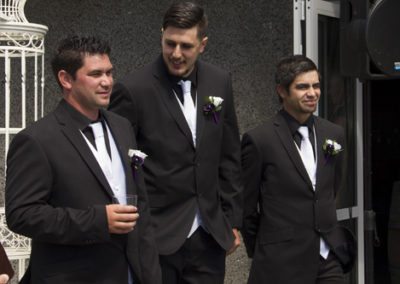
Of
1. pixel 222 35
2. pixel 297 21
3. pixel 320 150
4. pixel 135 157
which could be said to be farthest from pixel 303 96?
pixel 222 35

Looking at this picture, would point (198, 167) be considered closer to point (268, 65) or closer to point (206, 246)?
point (206, 246)

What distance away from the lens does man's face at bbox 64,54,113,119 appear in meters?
3.75

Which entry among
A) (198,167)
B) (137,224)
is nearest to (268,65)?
(198,167)

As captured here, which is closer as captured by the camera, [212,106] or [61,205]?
[61,205]

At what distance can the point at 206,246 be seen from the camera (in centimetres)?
452

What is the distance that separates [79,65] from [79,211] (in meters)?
0.58

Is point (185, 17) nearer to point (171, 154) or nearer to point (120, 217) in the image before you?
point (171, 154)

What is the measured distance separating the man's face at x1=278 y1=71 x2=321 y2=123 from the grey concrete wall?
1406mm

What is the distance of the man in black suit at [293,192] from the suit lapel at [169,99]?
2.21 feet

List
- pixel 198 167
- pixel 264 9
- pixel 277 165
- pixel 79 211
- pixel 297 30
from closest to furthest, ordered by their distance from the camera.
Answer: pixel 79 211 → pixel 198 167 → pixel 277 165 → pixel 297 30 → pixel 264 9

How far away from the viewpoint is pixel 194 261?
450 centimetres

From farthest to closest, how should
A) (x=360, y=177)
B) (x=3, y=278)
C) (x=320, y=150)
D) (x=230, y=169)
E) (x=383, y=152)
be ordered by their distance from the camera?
(x=383, y=152) → (x=360, y=177) → (x=320, y=150) → (x=230, y=169) → (x=3, y=278)

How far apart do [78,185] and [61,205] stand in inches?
4.0

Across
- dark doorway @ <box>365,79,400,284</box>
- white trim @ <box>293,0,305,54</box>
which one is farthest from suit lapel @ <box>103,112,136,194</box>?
dark doorway @ <box>365,79,400,284</box>
